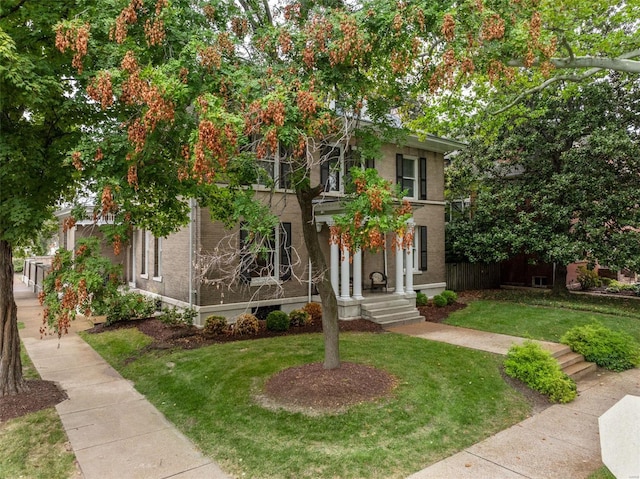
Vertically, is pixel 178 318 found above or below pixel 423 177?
below

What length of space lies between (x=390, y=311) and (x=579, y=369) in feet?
19.7

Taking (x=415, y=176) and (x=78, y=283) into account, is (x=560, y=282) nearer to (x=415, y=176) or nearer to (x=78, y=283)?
(x=415, y=176)

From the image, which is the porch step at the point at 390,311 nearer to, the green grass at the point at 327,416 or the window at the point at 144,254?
the green grass at the point at 327,416

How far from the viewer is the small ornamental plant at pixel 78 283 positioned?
4.79 m

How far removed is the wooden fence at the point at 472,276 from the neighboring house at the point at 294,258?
1.76 m

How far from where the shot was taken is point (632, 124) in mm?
15938

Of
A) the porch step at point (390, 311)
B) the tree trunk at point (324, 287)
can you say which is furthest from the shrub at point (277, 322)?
the tree trunk at point (324, 287)

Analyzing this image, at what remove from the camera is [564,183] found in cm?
1652

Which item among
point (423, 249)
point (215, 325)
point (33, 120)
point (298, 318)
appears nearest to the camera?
point (33, 120)

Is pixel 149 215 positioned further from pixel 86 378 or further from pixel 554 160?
pixel 554 160

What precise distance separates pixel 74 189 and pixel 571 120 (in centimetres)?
1794

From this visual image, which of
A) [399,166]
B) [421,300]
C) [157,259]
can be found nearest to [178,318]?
[157,259]

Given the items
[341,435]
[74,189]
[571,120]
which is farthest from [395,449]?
[571,120]

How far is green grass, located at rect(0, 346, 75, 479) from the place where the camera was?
4.86 metres
